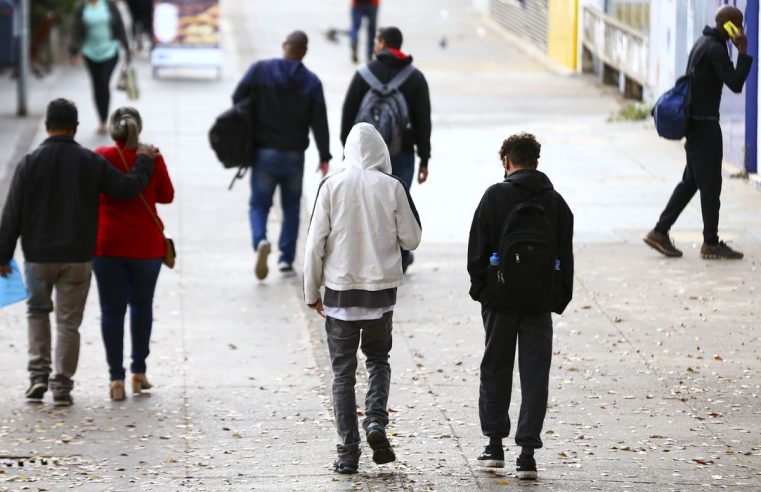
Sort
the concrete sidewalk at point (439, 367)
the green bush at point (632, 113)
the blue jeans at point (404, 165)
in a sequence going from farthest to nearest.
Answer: the green bush at point (632, 113) → the blue jeans at point (404, 165) → the concrete sidewalk at point (439, 367)

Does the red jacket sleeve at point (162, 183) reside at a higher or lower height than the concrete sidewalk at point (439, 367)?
higher

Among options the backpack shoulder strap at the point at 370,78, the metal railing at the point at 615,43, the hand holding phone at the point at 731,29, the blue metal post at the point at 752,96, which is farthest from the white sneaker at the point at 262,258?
the metal railing at the point at 615,43

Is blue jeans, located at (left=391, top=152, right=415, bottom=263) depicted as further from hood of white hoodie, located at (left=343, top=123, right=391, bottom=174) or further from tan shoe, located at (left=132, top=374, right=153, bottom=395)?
hood of white hoodie, located at (left=343, top=123, right=391, bottom=174)

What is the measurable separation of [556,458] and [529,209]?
1323mm

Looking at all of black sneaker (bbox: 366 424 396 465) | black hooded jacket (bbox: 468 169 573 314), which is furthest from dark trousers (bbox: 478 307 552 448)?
black sneaker (bbox: 366 424 396 465)

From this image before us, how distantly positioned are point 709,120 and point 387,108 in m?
2.36

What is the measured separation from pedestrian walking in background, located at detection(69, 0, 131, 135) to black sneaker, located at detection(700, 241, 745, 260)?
8.93 metres

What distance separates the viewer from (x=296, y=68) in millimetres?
11375

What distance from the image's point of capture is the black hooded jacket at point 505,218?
657cm

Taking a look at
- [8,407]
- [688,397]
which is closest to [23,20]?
[8,407]

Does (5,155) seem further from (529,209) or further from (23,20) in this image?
(529,209)

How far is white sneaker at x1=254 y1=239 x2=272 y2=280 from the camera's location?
11.4 meters

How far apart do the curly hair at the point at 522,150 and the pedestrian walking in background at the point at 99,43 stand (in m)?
12.1

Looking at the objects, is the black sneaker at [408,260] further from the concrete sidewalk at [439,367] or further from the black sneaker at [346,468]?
the black sneaker at [346,468]
